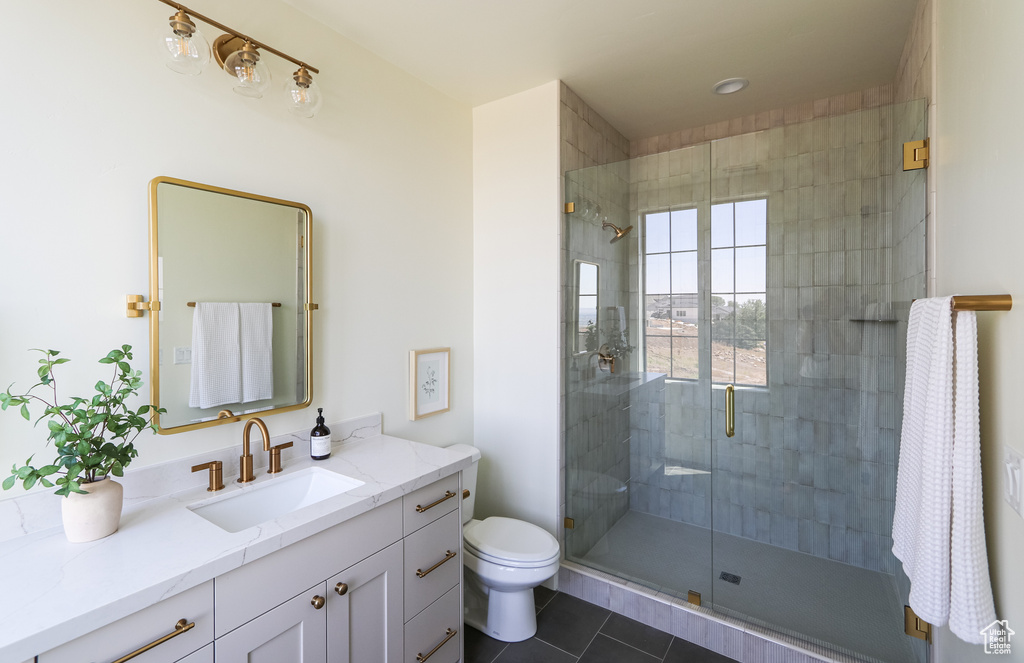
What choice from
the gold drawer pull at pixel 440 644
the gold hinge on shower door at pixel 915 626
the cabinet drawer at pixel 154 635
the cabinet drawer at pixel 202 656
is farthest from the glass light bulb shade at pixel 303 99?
the gold hinge on shower door at pixel 915 626

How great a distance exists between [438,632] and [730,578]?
134cm

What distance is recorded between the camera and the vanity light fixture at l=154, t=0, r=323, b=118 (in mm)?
1334

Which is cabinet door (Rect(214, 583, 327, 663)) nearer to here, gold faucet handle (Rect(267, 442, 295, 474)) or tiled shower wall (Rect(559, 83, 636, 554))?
gold faucet handle (Rect(267, 442, 295, 474))

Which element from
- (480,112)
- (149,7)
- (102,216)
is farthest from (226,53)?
(480,112)

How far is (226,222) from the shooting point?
5.29 feet

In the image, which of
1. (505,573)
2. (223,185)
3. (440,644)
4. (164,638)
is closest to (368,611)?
(440,644)

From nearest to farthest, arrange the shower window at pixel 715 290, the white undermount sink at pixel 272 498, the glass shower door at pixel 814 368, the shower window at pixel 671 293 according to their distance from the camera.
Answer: the white undermount sink at pixel 272 498 → the glass shower door at pixel 814 368 → the shower window at pixel 715 290 → the shower window at pixel 671 293

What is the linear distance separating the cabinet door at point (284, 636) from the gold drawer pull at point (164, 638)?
0.10 m

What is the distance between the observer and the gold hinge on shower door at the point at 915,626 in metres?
1.67

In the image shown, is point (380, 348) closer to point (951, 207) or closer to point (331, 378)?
point (331, 378)

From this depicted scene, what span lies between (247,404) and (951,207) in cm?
244

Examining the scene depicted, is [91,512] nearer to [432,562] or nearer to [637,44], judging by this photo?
[432,562]

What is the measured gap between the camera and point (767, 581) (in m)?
2.11

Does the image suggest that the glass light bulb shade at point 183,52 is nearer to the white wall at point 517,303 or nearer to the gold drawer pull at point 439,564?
the white wall at point 517,303
